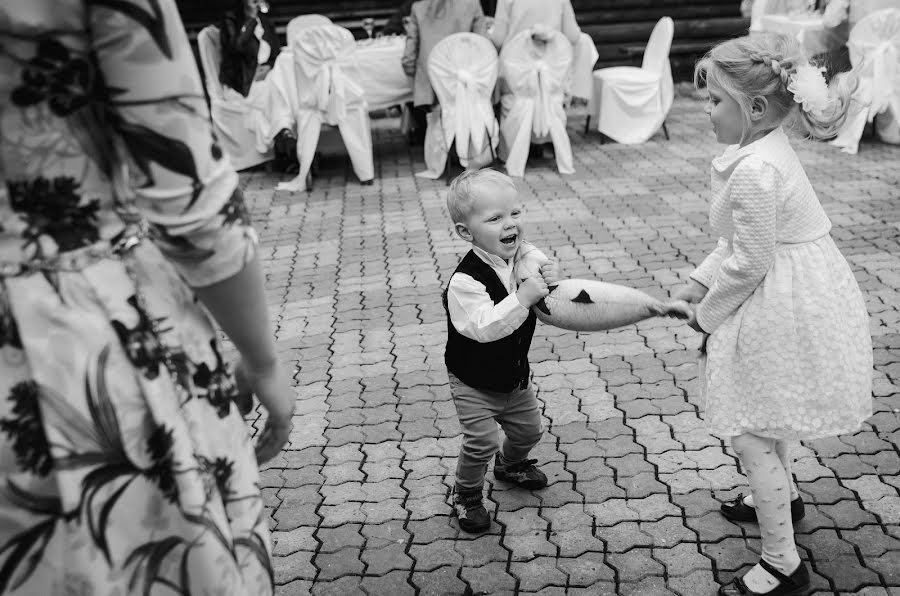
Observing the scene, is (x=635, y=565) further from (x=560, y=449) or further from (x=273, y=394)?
(x=273, y=394)

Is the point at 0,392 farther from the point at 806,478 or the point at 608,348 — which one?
the point at 608,348

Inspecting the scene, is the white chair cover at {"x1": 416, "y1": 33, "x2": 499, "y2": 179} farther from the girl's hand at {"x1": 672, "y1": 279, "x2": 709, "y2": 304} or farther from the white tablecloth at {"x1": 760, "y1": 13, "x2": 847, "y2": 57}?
the girl's hand at {"x1": 672, "y1": 279, "x2": 709, "y2": 304}

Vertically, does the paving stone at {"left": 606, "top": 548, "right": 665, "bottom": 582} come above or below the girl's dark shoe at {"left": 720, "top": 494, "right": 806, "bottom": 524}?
below

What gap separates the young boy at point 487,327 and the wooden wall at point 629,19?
35.9 feet

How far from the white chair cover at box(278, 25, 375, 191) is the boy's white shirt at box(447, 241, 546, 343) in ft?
18.5

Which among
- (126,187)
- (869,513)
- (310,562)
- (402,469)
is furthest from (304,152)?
(126,187)

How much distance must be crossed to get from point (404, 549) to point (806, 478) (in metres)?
1.50

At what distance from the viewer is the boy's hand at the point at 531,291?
2262mm

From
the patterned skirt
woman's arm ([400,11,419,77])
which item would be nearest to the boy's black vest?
the patterned skirt

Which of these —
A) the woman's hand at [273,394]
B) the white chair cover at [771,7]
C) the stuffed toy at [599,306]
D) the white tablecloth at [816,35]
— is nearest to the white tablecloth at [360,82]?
the white tablecloth at [816,35]

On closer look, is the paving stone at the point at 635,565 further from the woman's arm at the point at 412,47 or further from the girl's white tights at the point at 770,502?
the woman's arm at the point at 412,47

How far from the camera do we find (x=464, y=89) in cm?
775

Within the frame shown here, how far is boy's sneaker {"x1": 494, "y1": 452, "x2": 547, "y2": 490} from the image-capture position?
10.0ft

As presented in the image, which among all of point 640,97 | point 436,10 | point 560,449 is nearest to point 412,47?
point 436,10
